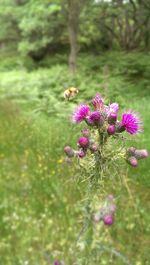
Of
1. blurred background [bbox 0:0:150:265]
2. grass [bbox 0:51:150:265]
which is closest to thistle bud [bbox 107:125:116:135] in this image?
blurred background [bbox 0:0:150:265]

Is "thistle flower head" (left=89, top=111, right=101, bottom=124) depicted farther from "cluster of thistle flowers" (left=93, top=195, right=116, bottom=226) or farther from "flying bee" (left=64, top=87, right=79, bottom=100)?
"cluster of thistle flowers" (left=93, top=195, right=116, bottom=226)

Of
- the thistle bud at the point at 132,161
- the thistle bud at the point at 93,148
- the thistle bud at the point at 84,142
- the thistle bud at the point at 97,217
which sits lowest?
the thistle bud at the point at 97,217

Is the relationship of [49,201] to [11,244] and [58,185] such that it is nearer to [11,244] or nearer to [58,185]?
[58,185]

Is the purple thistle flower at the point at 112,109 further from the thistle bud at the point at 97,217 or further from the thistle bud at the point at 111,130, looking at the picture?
the thistle bud at the point at 97,217

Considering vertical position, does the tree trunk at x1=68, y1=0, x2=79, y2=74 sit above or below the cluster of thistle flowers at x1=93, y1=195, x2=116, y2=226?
below

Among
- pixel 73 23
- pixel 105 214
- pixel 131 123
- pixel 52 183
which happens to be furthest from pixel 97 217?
pixel 73 23

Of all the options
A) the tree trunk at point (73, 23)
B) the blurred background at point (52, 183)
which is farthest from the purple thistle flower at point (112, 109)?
the tree trunk at point (73, 23)
